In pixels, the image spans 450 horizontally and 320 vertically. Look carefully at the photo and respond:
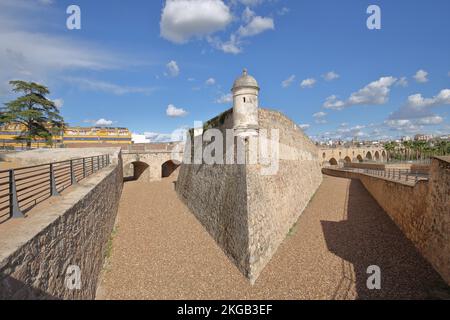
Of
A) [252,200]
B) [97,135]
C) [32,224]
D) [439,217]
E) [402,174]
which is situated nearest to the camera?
[32,224]

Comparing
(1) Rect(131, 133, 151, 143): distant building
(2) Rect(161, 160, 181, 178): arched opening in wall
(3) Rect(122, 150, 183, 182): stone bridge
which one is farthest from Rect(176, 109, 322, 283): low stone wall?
(1) Rect(131, 133, 151, 143): distant building

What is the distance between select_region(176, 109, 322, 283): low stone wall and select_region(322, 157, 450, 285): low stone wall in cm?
541

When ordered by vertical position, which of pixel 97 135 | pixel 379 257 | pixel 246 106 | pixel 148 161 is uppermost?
pixel 97 135

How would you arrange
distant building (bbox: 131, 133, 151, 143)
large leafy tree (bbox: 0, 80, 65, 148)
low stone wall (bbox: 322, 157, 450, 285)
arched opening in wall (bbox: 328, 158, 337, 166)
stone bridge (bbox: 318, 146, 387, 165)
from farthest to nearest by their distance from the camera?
distant building (bbox: 131, 133, 151, 143) → arched opening in wall (bbox: 328, 158, 337, 166) → stone bridge (bbox: 318, 146, 387, 165) → large leafy tree (bbox: 0, 80, 65, 148) → low stone wall (bbox: 322, 157, 450, 285)

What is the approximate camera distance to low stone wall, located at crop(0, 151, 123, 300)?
11.6 ft

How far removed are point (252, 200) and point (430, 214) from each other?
6803 millimetres

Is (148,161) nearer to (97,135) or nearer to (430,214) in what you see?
(430,214)

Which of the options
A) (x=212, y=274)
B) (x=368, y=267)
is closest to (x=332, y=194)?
(x=368, y=267)

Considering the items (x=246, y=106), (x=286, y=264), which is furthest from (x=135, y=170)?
(x=286, y=264)

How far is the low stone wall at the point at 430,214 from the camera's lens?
8.52 meters

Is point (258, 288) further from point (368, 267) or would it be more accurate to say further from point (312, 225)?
point (312, 225)

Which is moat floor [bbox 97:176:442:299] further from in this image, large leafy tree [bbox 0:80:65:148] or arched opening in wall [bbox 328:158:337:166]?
arched opening in wall [bbox 328:158:337:166]

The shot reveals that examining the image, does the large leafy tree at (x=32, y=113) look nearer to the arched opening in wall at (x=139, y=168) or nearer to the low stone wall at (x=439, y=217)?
the arched opening in wall at (x=139, y=168)

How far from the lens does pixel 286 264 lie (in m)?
10.3
